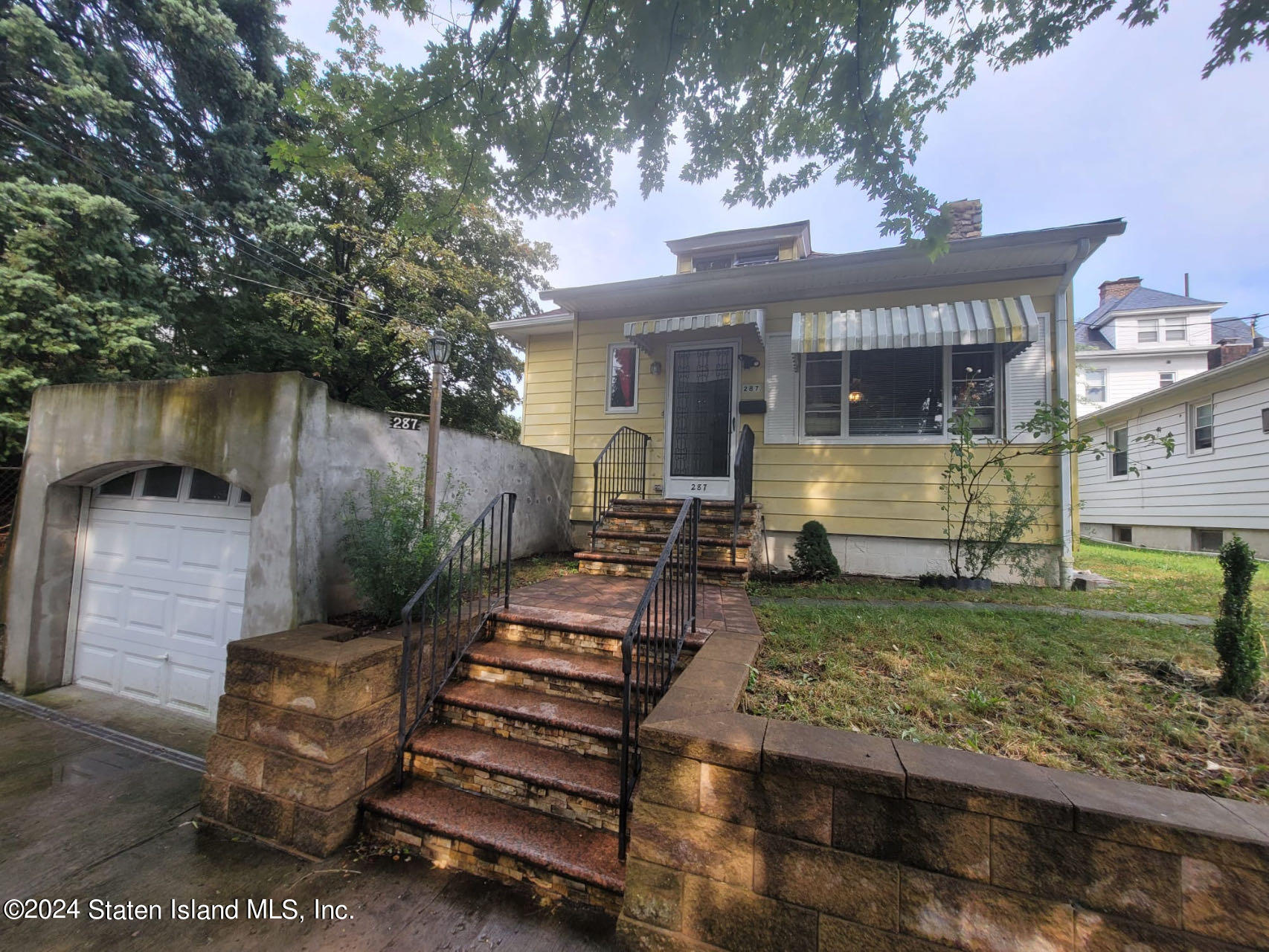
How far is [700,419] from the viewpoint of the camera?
7121 millimetres

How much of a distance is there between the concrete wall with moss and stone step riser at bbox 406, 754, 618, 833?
1.43 metres

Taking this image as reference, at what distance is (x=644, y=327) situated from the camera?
6.45 meters

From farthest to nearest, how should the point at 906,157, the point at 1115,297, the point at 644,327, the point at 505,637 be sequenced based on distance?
the point at 1115,297, the point at 644,327, the point at 505,637, the point at 906,157

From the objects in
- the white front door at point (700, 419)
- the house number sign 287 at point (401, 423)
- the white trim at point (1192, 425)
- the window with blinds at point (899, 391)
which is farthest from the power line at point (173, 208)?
the white trim at point (1192, 425)

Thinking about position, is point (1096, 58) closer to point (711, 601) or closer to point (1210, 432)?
point (711, 601)

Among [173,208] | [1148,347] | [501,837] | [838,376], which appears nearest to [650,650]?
[501,837]

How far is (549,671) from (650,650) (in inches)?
26.2

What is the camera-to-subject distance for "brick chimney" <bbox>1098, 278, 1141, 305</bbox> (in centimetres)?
2179

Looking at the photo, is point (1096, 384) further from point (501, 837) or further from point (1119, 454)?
point (501, 837)

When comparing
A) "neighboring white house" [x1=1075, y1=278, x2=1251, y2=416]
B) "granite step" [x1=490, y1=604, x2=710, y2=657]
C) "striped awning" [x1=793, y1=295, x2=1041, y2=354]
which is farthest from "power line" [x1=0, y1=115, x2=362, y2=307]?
"neighboring white house" [x1=1075, y1=278, x2=1251, y2=416]

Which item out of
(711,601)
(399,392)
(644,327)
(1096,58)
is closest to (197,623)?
(711,601)

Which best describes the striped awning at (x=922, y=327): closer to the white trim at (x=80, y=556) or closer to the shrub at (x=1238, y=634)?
the shrub at (x=1238, y=634)

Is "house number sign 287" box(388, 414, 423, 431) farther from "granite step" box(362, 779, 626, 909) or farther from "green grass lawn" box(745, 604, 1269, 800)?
"green grass lawn" box(745, 604, 1269, 800)

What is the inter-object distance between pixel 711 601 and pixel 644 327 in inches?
152
